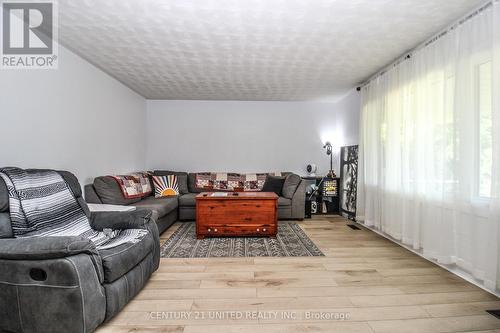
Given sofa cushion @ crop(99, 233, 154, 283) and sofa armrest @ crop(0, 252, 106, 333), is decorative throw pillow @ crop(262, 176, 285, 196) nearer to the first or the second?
sofa cushion @ crop(99, 233, 154, 283)

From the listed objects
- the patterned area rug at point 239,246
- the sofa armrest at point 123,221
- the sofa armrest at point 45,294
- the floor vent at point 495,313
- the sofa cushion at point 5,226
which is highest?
the sofa cushion at point 5,226

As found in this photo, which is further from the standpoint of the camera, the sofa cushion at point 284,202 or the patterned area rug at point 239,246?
the sofa cushion at point 284,202

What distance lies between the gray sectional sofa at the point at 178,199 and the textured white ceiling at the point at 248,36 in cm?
165

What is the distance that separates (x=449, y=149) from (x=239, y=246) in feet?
7.94

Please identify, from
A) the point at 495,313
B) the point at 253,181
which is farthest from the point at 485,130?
the point at 253,181

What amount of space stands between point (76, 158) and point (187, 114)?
2585 millimetres

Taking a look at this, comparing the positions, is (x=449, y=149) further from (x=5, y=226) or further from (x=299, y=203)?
(x=5, y=226)

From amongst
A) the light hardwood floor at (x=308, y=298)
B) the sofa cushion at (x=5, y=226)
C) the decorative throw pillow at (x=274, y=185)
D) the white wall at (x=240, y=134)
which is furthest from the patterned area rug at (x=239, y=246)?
the white wall at (x=240, y=134)

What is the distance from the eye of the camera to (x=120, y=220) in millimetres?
2234

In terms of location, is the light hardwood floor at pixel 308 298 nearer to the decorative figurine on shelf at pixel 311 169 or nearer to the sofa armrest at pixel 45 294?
the sofa armrest at pixel 45 294

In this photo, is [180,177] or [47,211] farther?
[180,177]

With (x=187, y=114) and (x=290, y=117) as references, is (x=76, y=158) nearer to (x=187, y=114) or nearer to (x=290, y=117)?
(x=187, y=114)

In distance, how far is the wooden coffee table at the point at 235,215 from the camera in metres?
3.41

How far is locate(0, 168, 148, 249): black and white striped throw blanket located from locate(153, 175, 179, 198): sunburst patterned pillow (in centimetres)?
216
